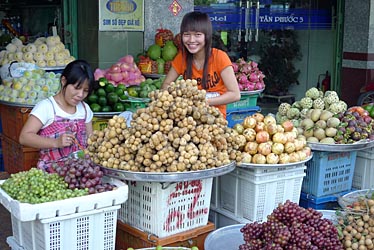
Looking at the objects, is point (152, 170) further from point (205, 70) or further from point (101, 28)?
point (101, 28)

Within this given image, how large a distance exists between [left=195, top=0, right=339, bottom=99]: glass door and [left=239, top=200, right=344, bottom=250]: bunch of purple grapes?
644cm

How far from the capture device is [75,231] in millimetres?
2961

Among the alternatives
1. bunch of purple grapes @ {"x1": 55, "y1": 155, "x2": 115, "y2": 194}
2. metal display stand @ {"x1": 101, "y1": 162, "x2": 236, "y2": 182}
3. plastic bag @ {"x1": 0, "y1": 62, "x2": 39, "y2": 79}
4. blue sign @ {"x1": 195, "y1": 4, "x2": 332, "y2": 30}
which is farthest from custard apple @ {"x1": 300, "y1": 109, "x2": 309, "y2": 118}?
blue sign @ {"x1": 195, "y1": 4, "x2": 332, "y2": 30}

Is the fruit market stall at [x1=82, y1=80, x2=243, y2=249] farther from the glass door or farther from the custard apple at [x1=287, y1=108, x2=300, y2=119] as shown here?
the glass door

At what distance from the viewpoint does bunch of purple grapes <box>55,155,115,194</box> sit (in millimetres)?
3023

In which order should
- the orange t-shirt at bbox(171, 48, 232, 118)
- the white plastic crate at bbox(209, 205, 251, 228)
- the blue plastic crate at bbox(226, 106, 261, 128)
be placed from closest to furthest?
the white plastic crate at bbox(209, 205, 251, 228), the orange t-shirt at bbox(171, 48, 232, 118), the blue plastic crate at bbox(226, 106, 261, 128)

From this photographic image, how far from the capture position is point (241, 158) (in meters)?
3.56

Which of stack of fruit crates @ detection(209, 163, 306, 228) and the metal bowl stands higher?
stack of fruit crates @ detection(209, 163, 306, 228)

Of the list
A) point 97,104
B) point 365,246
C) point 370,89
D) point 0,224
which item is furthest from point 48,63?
point 370,89

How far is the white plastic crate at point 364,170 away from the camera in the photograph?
4.67m

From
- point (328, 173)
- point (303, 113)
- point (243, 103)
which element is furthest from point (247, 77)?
point (328, 173)

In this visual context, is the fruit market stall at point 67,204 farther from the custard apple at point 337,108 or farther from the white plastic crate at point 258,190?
the custard apple at point 337,108

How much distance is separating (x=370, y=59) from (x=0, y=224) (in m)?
6.83

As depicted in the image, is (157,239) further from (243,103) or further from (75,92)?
(243,103)
